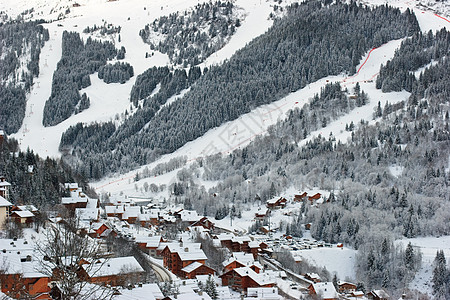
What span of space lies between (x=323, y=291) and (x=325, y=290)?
0.25 m

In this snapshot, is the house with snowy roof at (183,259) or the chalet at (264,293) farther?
the house with snowy roof at (183,259)

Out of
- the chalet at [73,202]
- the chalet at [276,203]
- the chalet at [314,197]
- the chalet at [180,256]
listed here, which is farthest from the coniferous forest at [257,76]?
the chalet at [180,256]

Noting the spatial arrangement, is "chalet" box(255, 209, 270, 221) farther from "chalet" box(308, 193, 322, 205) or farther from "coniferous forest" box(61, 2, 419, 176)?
"coniferous forest" box(61, 2, 419, 176)

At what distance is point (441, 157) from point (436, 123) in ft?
43.8

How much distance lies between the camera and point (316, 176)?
4090 inches

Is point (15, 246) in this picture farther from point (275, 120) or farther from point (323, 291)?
point (275, 120)

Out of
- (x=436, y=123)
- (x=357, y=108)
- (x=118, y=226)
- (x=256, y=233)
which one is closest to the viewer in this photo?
(x=118, y=226)

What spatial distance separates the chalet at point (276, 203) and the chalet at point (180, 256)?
131 ft

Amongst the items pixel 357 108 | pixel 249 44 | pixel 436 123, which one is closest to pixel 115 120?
pixel 249 44

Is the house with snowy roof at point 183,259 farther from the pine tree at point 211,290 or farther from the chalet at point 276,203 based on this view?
the chalet at point 276,203

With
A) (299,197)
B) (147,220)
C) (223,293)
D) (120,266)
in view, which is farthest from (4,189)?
(299,197)

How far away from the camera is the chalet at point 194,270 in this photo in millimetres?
47750

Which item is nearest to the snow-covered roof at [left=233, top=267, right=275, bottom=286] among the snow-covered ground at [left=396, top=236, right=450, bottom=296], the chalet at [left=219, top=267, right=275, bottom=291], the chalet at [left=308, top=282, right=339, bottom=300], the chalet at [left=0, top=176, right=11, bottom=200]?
the chalet at [left=219, top=267, right=275, bottom=291]

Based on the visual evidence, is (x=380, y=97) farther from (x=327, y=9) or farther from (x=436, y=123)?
(x=327, y=9)
